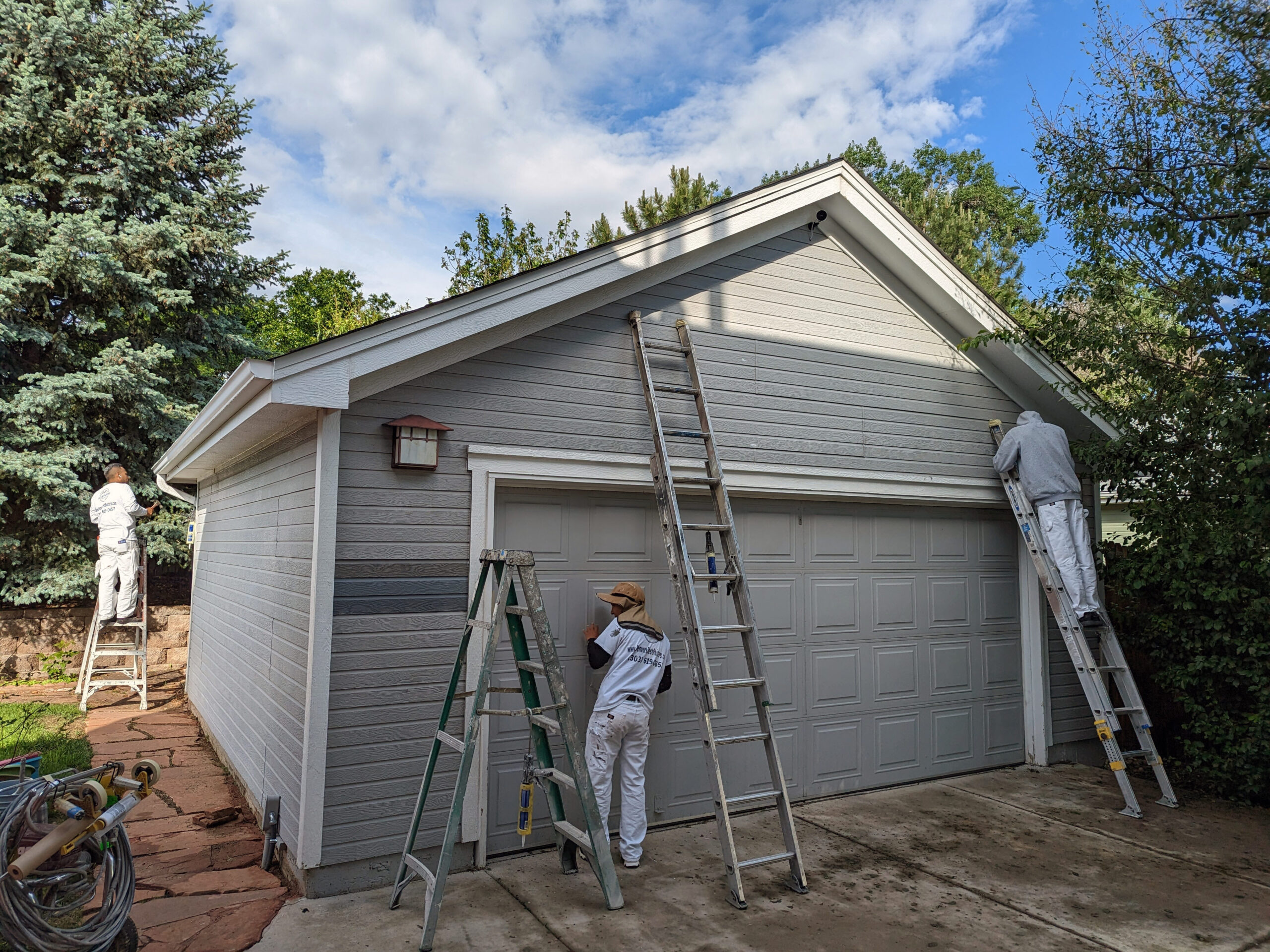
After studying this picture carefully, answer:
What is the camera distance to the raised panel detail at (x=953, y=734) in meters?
6.39

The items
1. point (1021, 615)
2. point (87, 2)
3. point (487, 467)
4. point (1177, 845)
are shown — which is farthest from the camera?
point (87, 2)

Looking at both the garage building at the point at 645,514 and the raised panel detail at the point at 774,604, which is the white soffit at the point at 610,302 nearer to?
the garage building at the point at 645,514

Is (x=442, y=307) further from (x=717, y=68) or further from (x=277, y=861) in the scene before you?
(x=717, y=68)

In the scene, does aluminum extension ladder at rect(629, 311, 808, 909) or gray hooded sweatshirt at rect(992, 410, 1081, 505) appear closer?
aluminum extension ladder at rect(629, 311, 808, 909)

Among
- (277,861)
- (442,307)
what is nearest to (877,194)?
(442,307)

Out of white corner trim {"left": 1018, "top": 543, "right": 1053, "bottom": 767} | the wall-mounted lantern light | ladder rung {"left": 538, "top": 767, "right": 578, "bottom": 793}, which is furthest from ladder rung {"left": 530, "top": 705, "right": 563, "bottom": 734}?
white corner trim {"left": 1018, "top": 543, "right": 1053, "bottom": 767}

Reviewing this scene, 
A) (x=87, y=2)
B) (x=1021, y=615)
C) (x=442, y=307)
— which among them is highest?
(x=87, y=2)

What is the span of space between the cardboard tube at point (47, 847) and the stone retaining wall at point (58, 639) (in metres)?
7.96

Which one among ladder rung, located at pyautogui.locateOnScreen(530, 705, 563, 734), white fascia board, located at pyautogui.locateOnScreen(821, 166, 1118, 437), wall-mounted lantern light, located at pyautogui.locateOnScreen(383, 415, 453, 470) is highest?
white fascia board, located at pyautogui.locateOnScreen(821, 166, 1118, 437)

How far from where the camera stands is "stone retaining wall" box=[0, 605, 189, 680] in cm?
1020

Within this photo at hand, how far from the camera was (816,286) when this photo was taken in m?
6.04

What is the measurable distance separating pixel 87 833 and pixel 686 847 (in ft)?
10.2

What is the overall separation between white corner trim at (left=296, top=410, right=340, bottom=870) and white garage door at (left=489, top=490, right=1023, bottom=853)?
0.98 meters

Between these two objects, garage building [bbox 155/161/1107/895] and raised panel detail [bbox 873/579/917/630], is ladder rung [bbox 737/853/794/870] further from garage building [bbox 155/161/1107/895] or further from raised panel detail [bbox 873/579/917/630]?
raised panel detail [bbox 873/579/917/630]
